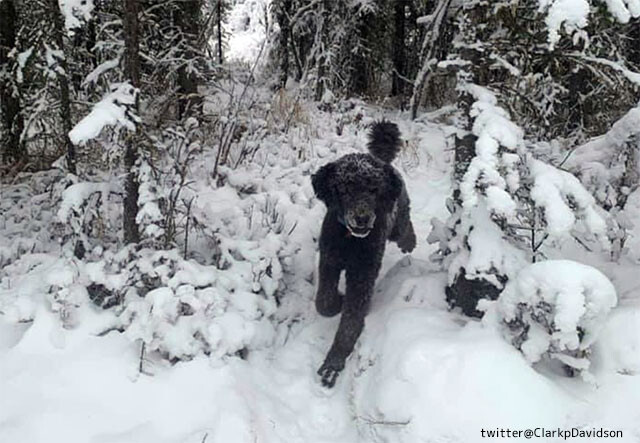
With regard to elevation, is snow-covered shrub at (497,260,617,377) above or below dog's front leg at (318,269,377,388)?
above

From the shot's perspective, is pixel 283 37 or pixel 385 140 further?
pixel 283 37

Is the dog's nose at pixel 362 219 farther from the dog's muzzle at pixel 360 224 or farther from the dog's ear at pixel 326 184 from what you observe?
the dog's ear at pixel 326 184

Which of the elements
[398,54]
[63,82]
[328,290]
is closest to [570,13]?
[328,290]

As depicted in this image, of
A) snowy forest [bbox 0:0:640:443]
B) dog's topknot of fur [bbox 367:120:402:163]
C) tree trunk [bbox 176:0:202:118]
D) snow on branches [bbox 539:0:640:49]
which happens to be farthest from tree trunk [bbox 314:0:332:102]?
snow on branches [bbox 539:0:640:49]

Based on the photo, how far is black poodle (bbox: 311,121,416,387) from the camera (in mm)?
3387

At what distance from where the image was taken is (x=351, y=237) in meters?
3.58

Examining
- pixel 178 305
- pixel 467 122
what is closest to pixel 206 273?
pixel 178 305

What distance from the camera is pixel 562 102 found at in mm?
6758

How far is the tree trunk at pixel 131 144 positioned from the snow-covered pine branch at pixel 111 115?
165mm

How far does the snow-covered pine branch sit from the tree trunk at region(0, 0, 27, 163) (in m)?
2.75

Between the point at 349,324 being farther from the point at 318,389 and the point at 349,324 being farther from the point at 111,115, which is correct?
the point at 111,115

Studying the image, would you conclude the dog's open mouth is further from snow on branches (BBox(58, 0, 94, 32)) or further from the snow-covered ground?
snow on branches (BBox(58, 0, 94, 32))

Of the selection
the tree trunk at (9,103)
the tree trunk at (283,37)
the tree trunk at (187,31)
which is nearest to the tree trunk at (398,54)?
the tree trunk at (283,37)

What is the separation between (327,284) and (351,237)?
396 millimetres
